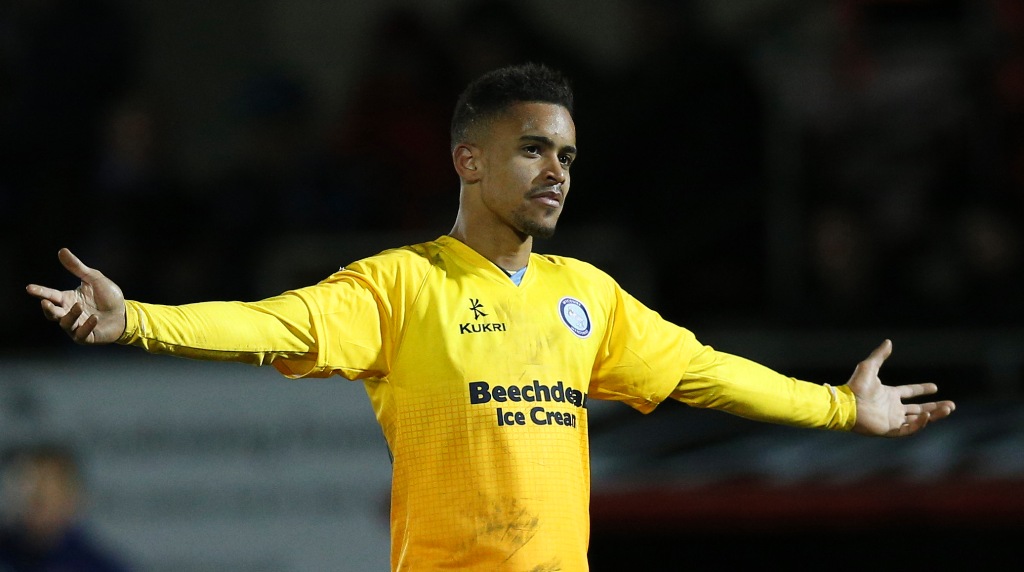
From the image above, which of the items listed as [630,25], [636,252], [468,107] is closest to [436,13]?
[630,25]

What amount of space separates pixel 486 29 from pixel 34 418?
12.7ft

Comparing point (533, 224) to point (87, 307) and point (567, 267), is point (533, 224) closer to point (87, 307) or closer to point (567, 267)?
point (567, 267)

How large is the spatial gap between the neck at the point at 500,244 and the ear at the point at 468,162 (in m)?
0.16

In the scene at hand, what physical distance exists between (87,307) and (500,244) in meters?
1.45

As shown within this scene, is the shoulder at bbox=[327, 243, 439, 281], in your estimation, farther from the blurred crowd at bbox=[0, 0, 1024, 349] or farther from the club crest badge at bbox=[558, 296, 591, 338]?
the blurred crowd at bbox=[0, 0, 1024, 349]

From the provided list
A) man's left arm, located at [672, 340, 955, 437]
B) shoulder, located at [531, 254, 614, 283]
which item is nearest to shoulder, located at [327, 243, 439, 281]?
shoulder, located at [531, 254, 614, 283]

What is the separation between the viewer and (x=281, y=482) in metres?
9.06

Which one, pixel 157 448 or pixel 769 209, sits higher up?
pixel 769 209

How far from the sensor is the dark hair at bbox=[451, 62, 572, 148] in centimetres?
503

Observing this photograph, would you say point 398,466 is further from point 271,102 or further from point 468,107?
point 271,102

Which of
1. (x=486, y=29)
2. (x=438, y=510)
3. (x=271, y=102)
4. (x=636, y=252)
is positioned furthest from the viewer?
(x=271, y=102)

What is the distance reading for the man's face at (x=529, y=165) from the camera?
4.97 metres

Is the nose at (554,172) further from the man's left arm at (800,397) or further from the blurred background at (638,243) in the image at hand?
the blurred background at (638,243)

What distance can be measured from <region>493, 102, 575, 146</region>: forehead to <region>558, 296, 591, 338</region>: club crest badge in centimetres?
51
